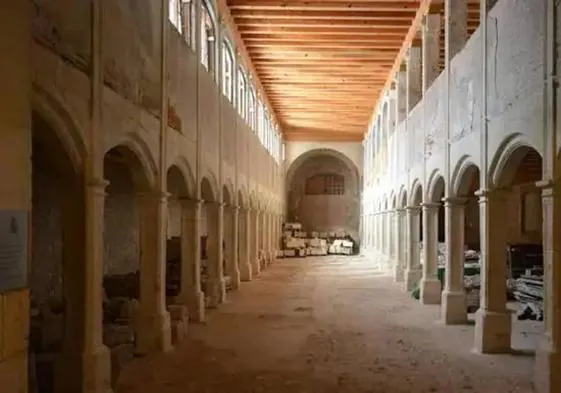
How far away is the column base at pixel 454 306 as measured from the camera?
11.6 meters

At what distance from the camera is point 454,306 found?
11672 millimetres

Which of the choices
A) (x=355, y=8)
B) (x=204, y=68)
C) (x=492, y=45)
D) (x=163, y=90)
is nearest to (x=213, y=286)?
(x=204, y=68)

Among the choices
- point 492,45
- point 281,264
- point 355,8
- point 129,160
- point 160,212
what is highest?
point 355,8

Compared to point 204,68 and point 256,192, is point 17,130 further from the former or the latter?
point 256,192

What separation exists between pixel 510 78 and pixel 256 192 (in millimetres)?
14091

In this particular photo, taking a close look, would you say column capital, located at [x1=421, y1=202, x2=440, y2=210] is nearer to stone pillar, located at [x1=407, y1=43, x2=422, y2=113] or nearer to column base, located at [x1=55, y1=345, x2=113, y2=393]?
stone pillar, located at [x1=407, y1=43, x2=422, y2=113]

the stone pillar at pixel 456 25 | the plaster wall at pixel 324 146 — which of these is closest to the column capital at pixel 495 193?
the stone pillar at pixel 456 25

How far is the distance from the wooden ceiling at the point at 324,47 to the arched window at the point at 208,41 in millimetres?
1574

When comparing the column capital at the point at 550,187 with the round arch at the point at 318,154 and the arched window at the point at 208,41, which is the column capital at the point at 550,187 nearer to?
the arched window at the point at 208,41

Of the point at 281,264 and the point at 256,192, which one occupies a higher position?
the point at 256,192

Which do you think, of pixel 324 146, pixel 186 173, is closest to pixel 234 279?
pixel 186 173

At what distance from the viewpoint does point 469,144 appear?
10070 mm

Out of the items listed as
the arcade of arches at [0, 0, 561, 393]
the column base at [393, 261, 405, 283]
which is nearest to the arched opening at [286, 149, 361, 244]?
the arcade of arches at [0, 0, 561, 393]

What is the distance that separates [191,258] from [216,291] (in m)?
2.68
